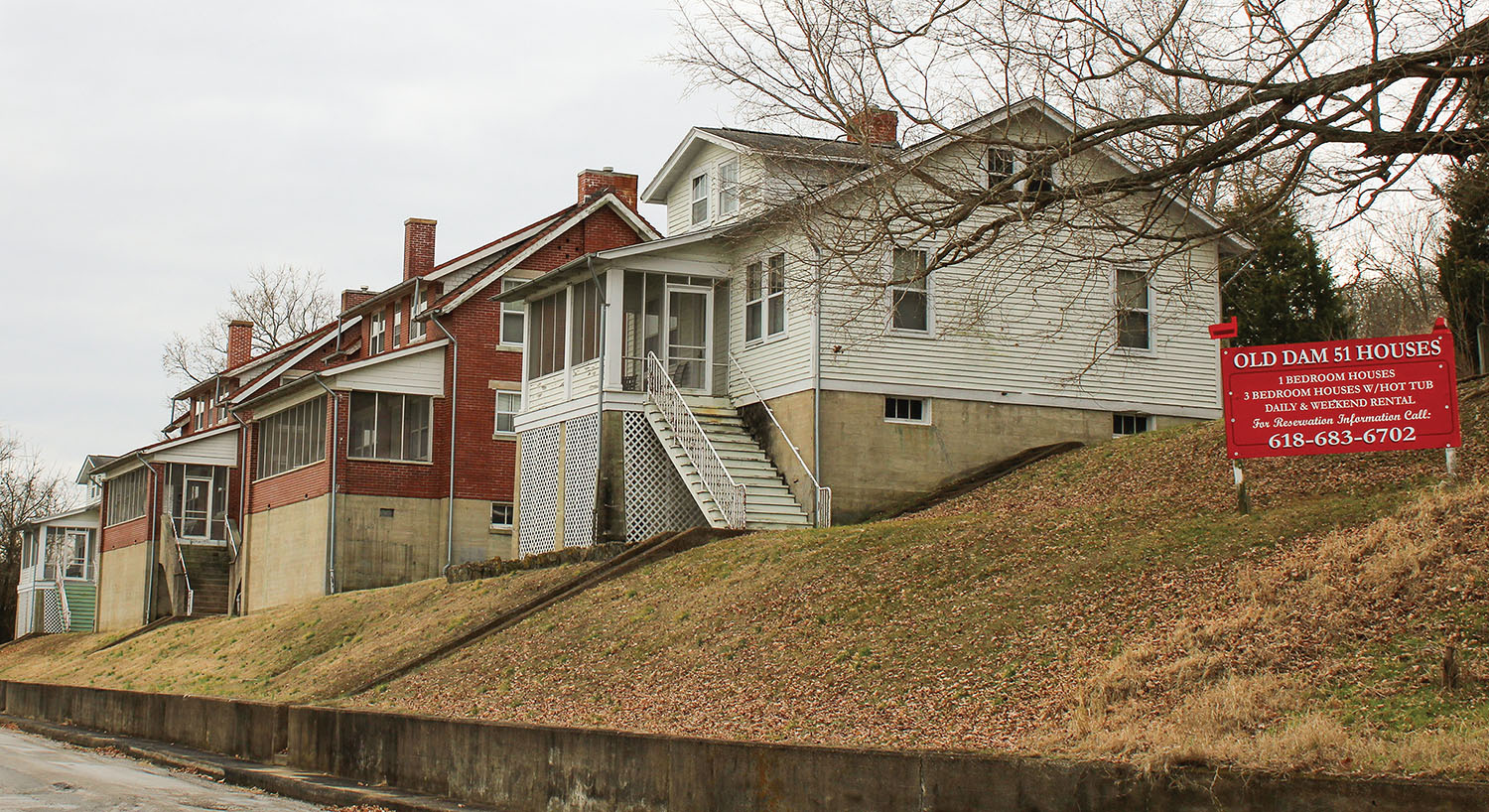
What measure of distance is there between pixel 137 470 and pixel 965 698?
44654 mm

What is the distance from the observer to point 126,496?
5197cm

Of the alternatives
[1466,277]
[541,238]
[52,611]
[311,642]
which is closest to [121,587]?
[52,611]

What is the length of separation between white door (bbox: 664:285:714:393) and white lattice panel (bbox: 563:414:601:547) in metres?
1.88

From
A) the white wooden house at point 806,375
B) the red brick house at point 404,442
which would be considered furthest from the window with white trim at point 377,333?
the white wooden house at point 806,375

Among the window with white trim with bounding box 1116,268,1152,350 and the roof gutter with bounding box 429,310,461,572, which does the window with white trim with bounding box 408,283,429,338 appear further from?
the window with white trim with bounding box 1116,268,1152,350

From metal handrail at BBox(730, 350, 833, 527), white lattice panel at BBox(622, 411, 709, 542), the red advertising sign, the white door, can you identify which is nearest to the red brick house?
the white door

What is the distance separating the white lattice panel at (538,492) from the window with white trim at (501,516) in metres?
8.77

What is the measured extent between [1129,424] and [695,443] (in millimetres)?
7880

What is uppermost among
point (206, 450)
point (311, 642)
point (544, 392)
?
point (206, 450)

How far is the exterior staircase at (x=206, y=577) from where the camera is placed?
4503cm

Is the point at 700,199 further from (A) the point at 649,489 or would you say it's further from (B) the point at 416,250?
(B) the point at 416,250

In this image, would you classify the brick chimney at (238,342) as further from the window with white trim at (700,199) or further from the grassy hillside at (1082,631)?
the grassy hillside at (1082,631)

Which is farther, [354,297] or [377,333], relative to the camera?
[354,297]

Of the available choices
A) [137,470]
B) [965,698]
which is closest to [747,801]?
[965,698]
